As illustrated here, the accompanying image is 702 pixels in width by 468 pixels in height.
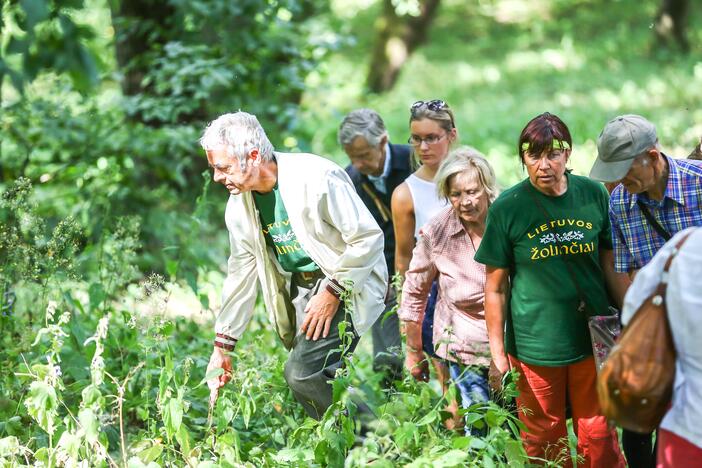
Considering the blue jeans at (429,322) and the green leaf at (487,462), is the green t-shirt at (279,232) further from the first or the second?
the green leaf at (487,462)

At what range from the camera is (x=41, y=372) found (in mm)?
3480

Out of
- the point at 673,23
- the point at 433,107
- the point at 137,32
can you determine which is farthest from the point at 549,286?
the point at 673,23

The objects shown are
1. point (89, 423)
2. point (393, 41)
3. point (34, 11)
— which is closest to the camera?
point (34, 11)

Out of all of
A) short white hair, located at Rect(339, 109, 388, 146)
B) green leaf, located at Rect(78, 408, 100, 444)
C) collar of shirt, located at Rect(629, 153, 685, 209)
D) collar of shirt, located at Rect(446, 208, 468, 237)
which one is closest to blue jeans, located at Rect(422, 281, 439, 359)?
collar of shirt, located at Rect(446, 208, 468, 237)

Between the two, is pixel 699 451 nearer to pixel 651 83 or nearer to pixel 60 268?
pixel 60 268

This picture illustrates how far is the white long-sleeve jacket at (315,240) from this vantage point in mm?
3951

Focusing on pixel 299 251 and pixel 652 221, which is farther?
pixel 299 251

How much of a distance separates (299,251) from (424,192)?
3.03 ft

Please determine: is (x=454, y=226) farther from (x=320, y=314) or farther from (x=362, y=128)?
(x=362, y=128)

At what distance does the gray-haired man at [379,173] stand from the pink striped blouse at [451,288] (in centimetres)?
80

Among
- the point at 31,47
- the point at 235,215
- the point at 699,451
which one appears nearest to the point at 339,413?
the point at 235,215

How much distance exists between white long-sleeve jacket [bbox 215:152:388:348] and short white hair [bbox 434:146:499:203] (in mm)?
424

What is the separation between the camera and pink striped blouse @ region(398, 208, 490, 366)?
4.25 metres

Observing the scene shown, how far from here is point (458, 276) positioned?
4.30 m
